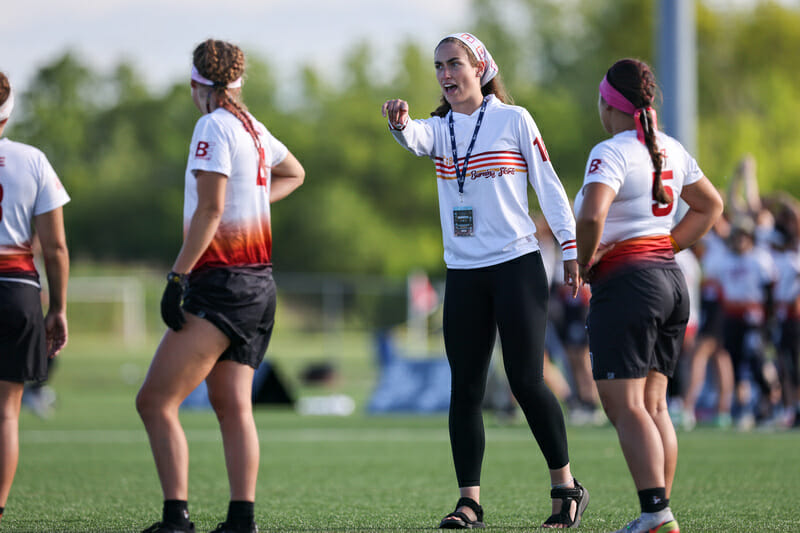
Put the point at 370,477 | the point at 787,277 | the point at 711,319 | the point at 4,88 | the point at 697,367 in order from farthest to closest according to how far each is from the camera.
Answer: the point at 711,319 → the point at 697,367 → the point at 787,277 → the point at 370,477 → the point at 4,88

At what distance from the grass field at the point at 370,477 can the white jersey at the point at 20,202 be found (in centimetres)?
133

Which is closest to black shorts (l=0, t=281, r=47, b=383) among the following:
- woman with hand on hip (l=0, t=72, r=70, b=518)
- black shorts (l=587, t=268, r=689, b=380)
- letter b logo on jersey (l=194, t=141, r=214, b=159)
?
woman with hand on hip (l=0, t=72, r=70, b=518)

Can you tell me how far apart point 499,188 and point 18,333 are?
2262 millimetres

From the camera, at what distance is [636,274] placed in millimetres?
4918

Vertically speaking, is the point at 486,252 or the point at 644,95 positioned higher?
the point at 644,95

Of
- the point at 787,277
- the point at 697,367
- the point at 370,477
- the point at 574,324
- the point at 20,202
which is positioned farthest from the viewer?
the point at 574,324

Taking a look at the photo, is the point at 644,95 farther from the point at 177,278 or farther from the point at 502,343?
the point at 177,278

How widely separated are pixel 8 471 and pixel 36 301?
0.76 m

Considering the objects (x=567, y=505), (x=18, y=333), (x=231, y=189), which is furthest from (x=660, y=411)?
(x=18, y=333)

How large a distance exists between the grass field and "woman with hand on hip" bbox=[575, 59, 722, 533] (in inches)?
29.6

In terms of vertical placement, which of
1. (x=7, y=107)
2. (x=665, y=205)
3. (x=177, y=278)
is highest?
(x=7, y=107)

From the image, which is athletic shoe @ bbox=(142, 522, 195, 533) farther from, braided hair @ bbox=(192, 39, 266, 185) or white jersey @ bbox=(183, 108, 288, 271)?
braided hair @ bbox=(192, 39, 266, 185)

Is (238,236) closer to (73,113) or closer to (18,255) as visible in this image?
(18,255)

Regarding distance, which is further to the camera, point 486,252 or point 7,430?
point 486,252
